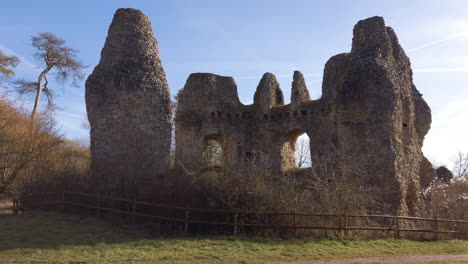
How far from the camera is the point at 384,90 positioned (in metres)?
16.0

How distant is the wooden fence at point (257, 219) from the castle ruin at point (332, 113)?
40.9 inches

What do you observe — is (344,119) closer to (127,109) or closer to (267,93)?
(267,93)

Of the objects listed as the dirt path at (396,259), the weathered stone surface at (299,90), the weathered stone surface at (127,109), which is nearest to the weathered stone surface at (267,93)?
the weathered stone surface at (299,90)

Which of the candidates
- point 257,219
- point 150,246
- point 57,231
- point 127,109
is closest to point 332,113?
point 257,219

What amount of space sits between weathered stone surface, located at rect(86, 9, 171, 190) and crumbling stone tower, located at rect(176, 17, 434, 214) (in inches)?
→ 78.4

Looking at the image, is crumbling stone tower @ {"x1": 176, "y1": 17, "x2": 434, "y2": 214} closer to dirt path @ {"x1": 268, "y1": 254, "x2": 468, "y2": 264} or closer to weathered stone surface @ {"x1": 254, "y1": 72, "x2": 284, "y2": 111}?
weathered stone surface @ {"x1": 254, "y1": 72, "x2": 284, "y2": 111}

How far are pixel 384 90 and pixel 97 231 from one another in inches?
436

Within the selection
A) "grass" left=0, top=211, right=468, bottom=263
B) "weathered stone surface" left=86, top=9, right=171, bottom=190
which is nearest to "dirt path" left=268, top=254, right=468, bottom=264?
"grass" left=0, top=211, right=468, bottom=263

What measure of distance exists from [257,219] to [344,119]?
6101 mm

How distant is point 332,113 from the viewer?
18.9 meters

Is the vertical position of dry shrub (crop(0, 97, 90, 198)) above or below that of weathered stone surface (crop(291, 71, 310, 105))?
below

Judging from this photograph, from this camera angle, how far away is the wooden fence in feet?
41.5

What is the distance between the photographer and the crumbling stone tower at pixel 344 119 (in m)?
15.7

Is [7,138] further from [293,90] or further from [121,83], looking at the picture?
[293,90]
